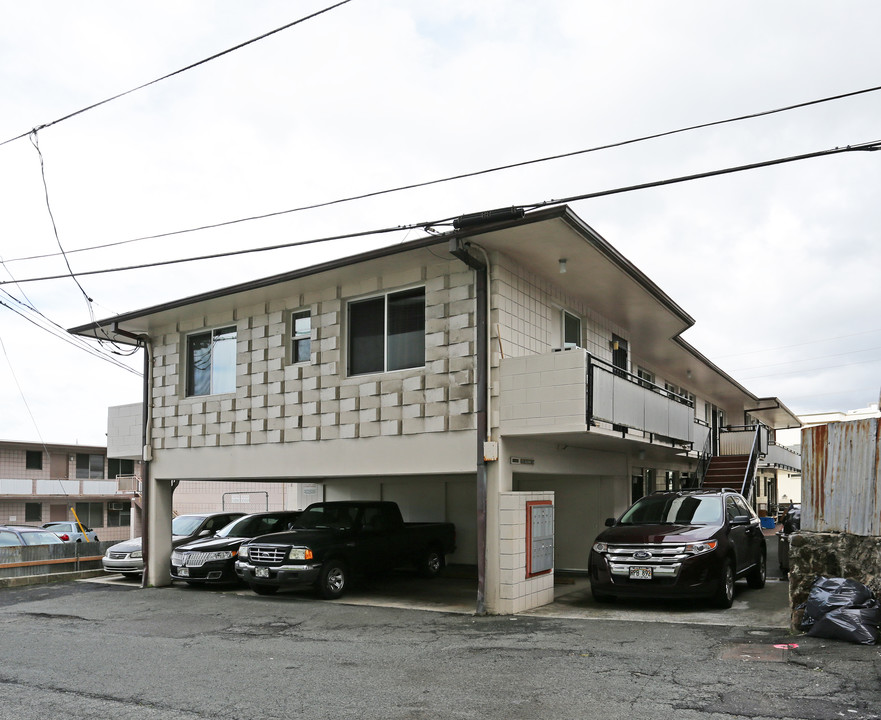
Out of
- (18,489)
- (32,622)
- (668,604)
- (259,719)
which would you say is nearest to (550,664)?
(259,719)

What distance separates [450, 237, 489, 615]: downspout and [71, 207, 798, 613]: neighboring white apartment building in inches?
0.9

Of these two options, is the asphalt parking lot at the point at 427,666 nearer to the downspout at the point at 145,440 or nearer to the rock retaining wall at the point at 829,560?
the rock retaining wall at the point at 829,560

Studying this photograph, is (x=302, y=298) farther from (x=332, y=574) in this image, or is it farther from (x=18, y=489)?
(x=18, y=489)

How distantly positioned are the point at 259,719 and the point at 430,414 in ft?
23.3

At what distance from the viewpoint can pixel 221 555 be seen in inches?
627

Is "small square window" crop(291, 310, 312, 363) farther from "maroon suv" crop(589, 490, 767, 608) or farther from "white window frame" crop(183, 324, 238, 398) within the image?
"maroon suv" crop(589, 490, 767, 608)

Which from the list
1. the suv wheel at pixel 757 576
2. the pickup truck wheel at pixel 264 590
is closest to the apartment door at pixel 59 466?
the pickup truck wheel at pixel 264 590

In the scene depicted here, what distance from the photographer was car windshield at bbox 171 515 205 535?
19.4 metres

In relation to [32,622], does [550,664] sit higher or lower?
higher

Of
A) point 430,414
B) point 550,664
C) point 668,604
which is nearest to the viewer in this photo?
point 550,664

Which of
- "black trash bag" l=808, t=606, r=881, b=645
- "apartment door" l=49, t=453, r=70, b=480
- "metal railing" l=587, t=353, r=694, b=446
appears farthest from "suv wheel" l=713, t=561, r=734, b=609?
"apartment door" l=49, t=453, r=70, b=480

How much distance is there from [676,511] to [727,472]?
910cm

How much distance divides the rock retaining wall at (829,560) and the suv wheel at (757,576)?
4.44 meters

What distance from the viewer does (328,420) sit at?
14.5m
